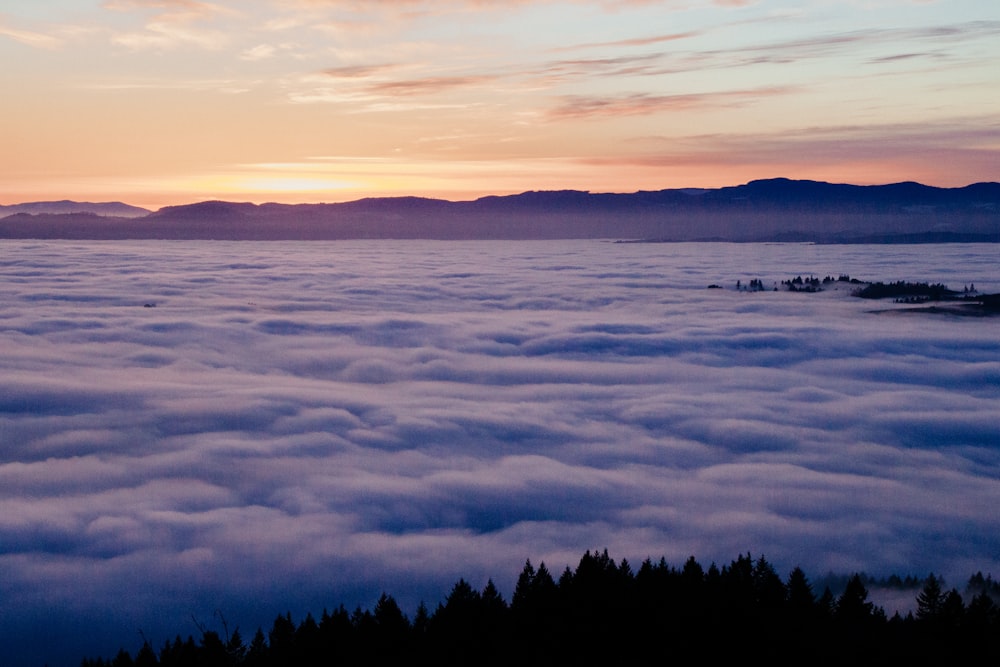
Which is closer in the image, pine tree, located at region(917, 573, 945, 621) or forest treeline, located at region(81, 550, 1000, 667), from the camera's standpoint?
forest treeline, located at region(81, 550, 1000, 667)

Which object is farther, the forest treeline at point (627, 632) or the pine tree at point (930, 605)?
the pine tree at point (930, 605)

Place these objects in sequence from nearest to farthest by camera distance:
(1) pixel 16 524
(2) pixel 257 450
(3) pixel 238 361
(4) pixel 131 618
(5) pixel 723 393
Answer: (4) pixel 131 618 < (1) pixel 16 524 < (2) pixel 257 450 < (5) pixel 723 393 < (3) pixel 238 361

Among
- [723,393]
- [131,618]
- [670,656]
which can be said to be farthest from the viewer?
[723,393]

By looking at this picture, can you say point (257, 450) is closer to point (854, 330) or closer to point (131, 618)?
point (131, 618)

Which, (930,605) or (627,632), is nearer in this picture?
(627,632)

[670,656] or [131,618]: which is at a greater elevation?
[670,656]

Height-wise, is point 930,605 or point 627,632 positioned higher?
point 627,632

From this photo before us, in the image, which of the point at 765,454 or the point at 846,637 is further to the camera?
the point at 765,454

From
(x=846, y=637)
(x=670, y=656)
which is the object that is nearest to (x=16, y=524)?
(x=670, y=656)
